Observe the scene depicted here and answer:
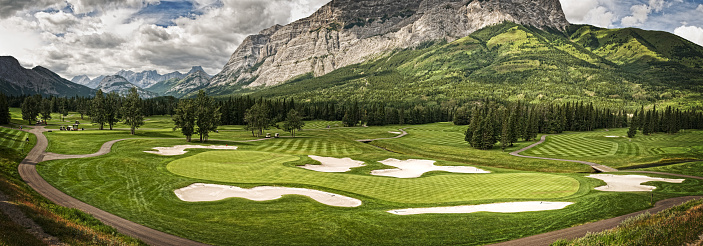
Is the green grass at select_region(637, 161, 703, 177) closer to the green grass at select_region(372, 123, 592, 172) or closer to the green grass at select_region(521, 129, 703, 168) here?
the green grass at select_region(521, 129, 703, 168)

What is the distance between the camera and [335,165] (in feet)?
172

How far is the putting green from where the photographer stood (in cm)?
3028

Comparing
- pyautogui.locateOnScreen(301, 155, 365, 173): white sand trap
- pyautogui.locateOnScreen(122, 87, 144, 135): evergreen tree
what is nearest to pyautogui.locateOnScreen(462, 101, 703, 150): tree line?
pyautogui.locateOnScreen(301, 155, 365, 173): white sand trap

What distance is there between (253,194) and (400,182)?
17485mm

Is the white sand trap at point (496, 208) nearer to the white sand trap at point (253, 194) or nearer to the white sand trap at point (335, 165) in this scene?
the white sand trap at point (253, 194)

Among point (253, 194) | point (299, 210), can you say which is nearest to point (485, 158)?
point (253, 194)

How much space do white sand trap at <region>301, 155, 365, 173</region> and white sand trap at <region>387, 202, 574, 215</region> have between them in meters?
23.0

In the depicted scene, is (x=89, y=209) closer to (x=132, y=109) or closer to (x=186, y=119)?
(x=186, y=119)

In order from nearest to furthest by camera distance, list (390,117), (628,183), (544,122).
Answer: (628,183) → (544,122) → (390,117)

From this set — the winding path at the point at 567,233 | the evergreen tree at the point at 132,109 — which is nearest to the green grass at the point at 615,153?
the winding path at the point at 567,233

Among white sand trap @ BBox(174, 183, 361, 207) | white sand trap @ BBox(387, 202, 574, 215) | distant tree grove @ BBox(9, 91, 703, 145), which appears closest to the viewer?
white sand trap @ BBox(387, 202, 574, 215)

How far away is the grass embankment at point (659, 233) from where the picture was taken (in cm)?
1273

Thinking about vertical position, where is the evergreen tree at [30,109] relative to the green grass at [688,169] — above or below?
above

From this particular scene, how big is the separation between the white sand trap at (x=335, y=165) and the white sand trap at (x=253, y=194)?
1661 cm
